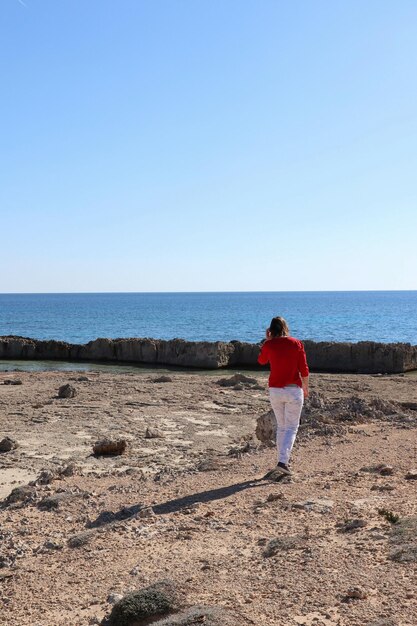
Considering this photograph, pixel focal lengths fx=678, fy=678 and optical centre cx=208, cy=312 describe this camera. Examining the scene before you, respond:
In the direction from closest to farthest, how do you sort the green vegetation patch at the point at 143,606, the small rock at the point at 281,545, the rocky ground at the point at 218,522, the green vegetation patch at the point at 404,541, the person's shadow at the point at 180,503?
the green vegetation patch at the point at 143,606, the rocky ground at the point at 218,522, the green vegetation patch at the point at 404,541, the small rock at the point at 281,545, the person's shadow at the point at 180,503

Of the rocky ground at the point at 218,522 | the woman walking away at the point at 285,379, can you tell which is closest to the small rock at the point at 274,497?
the rocky ground at the point at 218,522

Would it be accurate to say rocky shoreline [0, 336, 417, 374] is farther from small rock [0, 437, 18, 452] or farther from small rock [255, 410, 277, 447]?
small rock [0, 437, 18, 452]

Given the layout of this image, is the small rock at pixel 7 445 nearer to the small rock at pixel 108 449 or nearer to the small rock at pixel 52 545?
the small rock at pixel 108 449

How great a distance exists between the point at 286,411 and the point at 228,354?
22.8m

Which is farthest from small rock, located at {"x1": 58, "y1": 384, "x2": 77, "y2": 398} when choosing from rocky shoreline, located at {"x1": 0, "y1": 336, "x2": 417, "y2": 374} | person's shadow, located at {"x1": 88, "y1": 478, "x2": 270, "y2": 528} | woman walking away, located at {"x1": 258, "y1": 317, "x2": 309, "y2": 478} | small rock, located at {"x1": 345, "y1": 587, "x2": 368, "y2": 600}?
rocky shoreline, located at {"x1": 0, "y1": 336, "x2": 417, "y2": 374}

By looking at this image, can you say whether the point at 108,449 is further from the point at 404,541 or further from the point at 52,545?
the point at 404,541

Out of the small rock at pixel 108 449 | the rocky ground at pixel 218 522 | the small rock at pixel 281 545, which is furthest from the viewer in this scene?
the small rock at pixel 108 449

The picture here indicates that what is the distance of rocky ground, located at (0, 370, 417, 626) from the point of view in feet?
14.8

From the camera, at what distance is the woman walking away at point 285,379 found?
7.41 metres

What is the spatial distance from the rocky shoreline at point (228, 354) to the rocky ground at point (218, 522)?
52.9ft

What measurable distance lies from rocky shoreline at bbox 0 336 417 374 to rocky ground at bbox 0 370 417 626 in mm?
16126

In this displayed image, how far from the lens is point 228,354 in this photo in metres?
30.2

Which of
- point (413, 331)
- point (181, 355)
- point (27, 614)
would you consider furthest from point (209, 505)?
point (413, 331)

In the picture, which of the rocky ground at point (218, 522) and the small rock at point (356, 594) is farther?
the rocky ground at point (218, 522)
